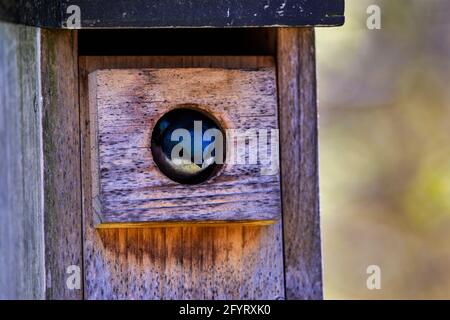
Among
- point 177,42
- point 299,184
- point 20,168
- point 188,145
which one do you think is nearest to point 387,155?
point 177,42

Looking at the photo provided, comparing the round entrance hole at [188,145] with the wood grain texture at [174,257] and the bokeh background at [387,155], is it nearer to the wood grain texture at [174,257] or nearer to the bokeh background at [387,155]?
the wood grain texture at [174,257]

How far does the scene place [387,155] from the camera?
15.7ft

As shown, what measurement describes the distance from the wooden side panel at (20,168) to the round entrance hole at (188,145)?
0.22 meters

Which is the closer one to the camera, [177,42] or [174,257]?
[174,257]

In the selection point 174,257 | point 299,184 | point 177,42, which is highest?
point 177,42

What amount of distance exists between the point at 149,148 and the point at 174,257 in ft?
0.67

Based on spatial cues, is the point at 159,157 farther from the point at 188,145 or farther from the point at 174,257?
the point at 174,257

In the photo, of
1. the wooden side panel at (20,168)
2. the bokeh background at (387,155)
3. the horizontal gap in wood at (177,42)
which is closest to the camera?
the wooden side panel at (20,168)

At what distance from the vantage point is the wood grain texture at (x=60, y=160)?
8.03ft

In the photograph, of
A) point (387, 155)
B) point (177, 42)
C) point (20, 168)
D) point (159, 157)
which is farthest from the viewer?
point (387, 155)

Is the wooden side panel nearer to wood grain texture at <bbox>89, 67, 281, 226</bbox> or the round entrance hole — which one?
wood grain texture at <bbox>89, 67, 281, 226</bbox>

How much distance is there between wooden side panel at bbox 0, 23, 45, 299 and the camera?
7.73 ft

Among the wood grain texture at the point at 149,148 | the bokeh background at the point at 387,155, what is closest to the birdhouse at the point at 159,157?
the wood grain texture at the point at 149,148

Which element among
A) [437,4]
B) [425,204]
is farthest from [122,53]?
[425,204]
